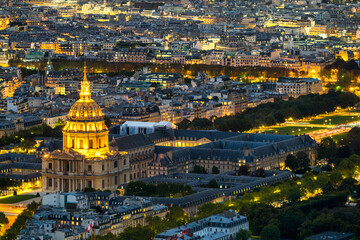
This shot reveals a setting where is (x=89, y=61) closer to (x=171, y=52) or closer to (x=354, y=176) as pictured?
(x=171, y=52)

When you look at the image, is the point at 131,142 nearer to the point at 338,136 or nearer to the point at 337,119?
the point at 338,136

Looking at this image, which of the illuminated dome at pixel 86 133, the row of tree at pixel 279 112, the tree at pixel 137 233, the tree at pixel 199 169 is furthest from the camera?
the row of tree at pixel 279 112

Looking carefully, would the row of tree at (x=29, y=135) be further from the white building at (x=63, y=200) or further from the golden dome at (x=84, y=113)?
the white building at (x=63, y=200)

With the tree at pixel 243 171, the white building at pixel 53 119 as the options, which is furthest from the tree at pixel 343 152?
the white building at pixel 53 119

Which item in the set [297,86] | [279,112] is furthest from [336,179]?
[297,86]

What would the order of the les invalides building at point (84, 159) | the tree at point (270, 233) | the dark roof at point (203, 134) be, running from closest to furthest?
1. the tree at point (270, 233)
2. the les invalides building at point (84, 159)
3. the dark roof at point (203, 134)

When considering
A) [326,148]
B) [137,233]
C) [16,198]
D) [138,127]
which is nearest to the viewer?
[137,233]
